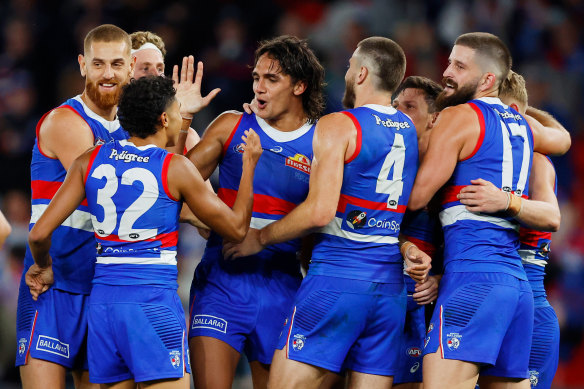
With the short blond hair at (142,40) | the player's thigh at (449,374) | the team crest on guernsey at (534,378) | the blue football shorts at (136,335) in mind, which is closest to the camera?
the blue football shorts at (136,335)

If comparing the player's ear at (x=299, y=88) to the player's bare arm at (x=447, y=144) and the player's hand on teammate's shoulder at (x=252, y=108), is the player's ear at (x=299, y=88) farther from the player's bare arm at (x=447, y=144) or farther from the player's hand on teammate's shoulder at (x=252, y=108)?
the player's bare arm at (x=447, y=144)

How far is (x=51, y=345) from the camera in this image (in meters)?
5.46

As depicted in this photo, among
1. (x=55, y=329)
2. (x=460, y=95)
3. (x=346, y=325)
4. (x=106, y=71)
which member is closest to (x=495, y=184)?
(x=460, y=95)

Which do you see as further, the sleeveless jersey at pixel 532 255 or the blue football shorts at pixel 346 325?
the sleeveless jersey at pixel 532 255

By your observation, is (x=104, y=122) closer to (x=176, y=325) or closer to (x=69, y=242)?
(x=69, y=242)

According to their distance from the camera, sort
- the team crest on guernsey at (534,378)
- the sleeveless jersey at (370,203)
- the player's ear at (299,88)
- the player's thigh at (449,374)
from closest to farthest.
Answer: the player's thigh at (449,374), the sleeveless jersey at (370,203), the team crest on guernsey at (534,378), the player's ear at (299,88)

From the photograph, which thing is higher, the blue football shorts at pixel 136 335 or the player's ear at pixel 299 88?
the player's ear at pixel 299 88

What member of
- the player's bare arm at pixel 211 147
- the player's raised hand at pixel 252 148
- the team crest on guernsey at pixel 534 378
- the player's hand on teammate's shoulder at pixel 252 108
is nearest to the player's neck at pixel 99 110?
the player's bare arm at pixel 211 147

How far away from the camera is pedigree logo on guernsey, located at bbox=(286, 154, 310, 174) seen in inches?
225

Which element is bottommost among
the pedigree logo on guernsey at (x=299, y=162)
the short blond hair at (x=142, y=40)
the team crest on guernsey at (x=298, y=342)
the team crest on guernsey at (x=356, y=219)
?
the team crest on guernsey at (x=298, y=342)

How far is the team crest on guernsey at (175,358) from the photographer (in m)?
4.78

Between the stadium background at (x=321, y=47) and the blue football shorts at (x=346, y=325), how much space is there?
565 centimetres

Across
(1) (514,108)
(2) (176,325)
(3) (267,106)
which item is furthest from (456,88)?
(2) (176,325)

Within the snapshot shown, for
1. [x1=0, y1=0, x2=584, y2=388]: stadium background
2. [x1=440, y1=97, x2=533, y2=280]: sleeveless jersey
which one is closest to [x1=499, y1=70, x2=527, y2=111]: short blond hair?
[x1=440, y1=97, x2=533, y2=280]: sleeveless jersey
